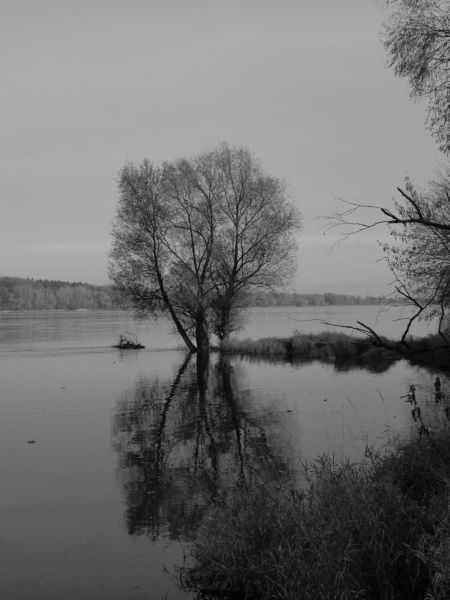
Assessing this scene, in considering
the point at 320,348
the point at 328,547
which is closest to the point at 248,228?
the point at 320,348

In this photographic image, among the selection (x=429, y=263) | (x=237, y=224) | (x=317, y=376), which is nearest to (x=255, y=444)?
(x=317, y=376)

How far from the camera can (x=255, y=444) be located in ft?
39.4

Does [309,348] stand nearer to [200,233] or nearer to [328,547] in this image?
[200,233]

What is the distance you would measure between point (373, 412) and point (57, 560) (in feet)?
33.7

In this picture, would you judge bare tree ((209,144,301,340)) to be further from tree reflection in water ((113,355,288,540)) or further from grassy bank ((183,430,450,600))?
grassy bank ((183,430,450,600))

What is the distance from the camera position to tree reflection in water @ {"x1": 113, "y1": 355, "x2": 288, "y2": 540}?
322 inches

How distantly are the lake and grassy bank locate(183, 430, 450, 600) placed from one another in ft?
2.04

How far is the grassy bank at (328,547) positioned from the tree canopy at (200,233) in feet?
102

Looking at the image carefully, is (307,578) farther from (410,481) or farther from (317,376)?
(317,376)

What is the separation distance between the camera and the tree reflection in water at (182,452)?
8.18 m

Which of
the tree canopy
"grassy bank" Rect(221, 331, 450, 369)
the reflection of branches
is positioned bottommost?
the reflection of branches

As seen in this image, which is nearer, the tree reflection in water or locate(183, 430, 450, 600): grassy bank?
locate(183, 430, 450, 600): grassy bank

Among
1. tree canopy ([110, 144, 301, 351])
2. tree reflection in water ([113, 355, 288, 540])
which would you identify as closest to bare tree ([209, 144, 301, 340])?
tree canopy ([110, 144, 301, 351])

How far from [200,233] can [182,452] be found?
87.6 feet
